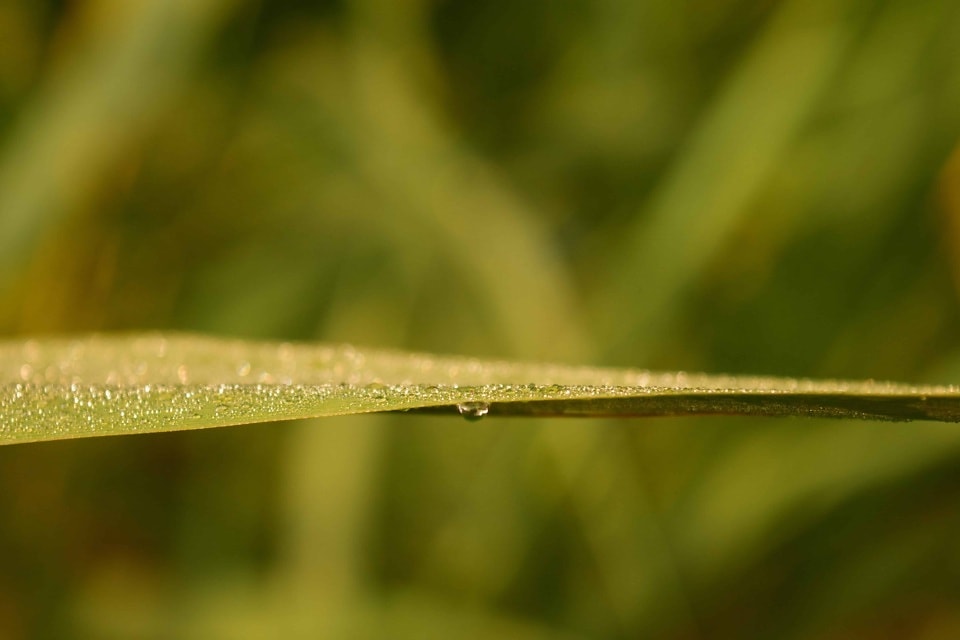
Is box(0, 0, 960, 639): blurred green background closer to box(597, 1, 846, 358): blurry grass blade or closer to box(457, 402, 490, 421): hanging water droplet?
box(597, 1, 846, 358): blurry grass blade

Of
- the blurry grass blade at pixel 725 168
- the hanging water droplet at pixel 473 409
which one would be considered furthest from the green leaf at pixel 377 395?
the blurry grass blade at pixel 725 168

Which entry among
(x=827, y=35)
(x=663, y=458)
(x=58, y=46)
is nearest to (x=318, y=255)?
(x=58, y=46)

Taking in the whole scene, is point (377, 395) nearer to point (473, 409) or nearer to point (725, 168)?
point (473, 409)

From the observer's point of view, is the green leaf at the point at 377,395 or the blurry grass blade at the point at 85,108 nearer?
the green leaf at the point at 377,395

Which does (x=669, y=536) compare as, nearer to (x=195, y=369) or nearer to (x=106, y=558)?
(x=195, y=369)

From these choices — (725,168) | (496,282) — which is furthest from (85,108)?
(725,168)

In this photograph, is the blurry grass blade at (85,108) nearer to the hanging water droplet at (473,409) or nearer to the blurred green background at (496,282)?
the blurred green background at (496,282)

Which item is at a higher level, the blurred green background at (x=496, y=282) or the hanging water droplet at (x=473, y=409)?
the blurred green background at (x=496, y=282)

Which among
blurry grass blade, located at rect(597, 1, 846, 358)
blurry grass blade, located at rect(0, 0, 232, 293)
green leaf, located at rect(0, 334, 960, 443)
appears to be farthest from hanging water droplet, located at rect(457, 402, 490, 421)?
blurry grass blade, located at rect(0, 0, 232, 293)
